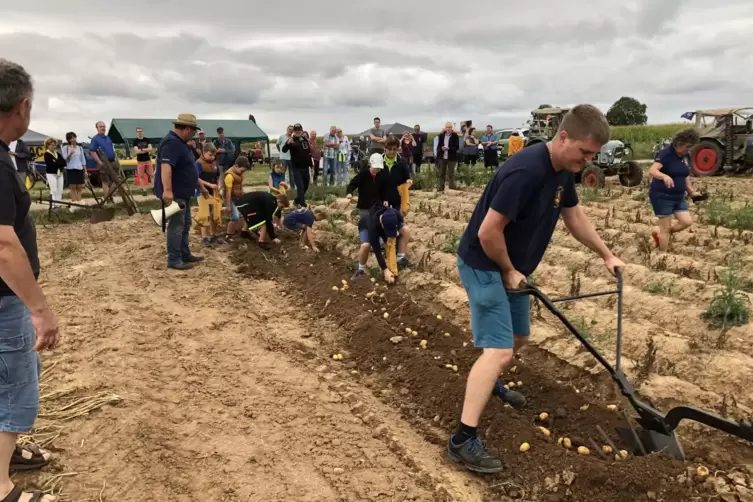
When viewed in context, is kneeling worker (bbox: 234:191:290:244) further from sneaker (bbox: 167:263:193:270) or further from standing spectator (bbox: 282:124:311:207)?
standing spectator (bbox: 282:124:311:207)

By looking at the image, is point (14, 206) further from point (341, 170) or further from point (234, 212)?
point (341, 170)

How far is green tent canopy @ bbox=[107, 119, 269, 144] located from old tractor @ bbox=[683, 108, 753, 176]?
719 inches

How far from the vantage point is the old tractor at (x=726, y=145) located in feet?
52.0

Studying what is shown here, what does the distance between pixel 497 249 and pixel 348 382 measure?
2.02 m

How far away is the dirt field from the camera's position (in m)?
3.02

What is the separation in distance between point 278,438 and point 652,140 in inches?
1482

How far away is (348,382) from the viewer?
443cm

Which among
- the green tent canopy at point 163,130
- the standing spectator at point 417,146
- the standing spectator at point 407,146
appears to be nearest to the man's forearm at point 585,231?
the standing spectator at point 407,146

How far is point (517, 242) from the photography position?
3115 millimetres

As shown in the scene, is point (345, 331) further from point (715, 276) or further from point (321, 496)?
point (715, 276)

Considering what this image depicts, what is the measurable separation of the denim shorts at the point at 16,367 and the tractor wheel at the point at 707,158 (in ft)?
57.3

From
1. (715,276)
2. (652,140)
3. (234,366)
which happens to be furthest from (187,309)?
(652,140)

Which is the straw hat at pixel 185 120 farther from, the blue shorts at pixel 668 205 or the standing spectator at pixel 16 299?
the blue shorts at pixel 668 205

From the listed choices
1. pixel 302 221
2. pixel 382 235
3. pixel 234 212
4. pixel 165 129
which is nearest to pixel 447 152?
pixel 302 221
